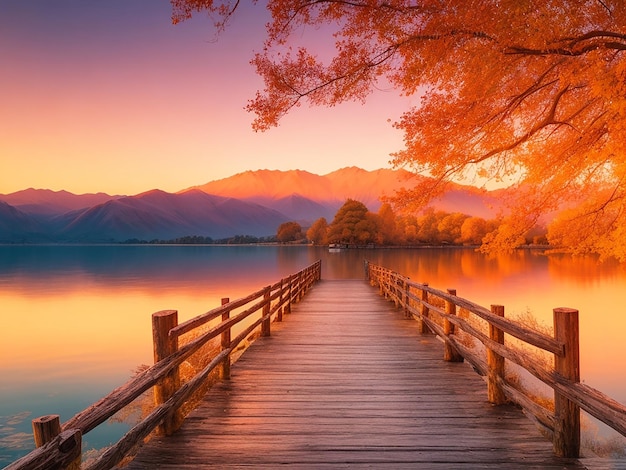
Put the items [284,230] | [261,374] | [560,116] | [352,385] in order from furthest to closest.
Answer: [284,230] → [560,116] → [261,374] → [352,385]

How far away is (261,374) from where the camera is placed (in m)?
7.64

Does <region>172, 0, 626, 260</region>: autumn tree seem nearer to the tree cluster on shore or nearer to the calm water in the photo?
the calm water

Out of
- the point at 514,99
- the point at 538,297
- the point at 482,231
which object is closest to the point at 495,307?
the point at 514,99

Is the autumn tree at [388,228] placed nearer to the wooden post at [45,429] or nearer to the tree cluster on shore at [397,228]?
the tree cluster on shore at [397,228]

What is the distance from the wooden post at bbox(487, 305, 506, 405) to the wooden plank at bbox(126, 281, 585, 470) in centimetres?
15

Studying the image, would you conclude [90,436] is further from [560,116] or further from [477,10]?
[560,116]

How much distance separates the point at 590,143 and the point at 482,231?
483ft

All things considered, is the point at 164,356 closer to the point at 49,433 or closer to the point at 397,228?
the point at 49,433

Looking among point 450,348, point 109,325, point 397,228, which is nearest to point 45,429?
point 450,348

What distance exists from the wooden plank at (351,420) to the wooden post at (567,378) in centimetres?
15

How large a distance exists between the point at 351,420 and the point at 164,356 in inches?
93.7

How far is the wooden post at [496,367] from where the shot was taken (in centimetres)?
584

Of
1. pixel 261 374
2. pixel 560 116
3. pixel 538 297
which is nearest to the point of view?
pixel 261 374

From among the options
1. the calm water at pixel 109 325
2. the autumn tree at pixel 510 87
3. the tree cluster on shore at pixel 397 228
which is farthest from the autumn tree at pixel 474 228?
Answer: the autumn tree at pixel 510 87
